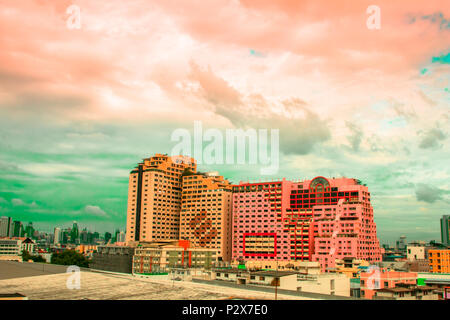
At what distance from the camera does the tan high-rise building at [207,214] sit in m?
120

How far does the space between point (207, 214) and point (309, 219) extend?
31834 mm

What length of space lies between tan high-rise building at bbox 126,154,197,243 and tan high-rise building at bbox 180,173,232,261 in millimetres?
3637

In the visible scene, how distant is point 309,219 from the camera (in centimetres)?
10706

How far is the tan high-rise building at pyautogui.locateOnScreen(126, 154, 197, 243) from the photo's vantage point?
12362 centimetres

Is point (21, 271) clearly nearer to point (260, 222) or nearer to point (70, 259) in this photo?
point (70, 259)

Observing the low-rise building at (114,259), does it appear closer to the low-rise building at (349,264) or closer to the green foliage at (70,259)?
the green foliage at (70,259)

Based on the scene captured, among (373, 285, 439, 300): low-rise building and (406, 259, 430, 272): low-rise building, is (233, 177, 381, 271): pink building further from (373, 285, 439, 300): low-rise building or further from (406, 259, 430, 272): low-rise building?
(373, 285, 439, 300): low-rise building

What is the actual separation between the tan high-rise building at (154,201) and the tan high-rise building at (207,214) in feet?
11.9

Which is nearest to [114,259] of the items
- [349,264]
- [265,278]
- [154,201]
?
[154,201]

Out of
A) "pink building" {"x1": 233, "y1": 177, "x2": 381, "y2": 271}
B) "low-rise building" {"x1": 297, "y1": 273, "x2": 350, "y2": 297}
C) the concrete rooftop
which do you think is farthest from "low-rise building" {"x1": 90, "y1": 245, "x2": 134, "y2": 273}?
"low-rise building" {"x1": 297, "y1": 273, "x2": 350, "y2": 297}
